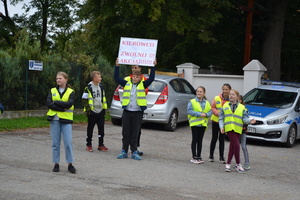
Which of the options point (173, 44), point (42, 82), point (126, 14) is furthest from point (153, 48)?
point (173, 44)

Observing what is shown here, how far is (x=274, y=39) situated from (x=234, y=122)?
1414cm

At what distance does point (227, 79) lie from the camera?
20.0 meters

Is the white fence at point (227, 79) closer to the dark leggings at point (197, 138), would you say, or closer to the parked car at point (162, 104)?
the parked car at point (162, 104)

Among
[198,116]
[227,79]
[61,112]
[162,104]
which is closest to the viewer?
[61,112]

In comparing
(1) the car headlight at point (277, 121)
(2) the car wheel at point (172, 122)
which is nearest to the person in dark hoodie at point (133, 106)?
(1) the car headlight at point (277, 121)

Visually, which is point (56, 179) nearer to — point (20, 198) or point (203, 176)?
point (20, 198)

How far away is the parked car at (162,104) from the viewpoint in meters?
14.1

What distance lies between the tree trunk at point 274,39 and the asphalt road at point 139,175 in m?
10.6

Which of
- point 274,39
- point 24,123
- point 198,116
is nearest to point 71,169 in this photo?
point 198,116

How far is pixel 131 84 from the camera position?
32.0 feet

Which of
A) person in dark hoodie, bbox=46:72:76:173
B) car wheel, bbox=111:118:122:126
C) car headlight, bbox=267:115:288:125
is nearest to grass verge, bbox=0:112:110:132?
car wheel, bbox=111:118:122:126

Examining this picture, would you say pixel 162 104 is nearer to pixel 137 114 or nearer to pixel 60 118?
pixel 137 114

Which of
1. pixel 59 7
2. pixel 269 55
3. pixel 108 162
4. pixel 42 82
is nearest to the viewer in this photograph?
pixel 108 162

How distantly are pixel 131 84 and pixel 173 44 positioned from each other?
1685 cm
